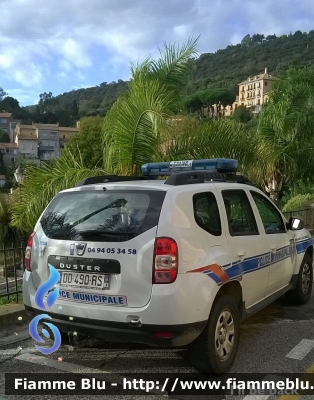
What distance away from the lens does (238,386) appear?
3432mm

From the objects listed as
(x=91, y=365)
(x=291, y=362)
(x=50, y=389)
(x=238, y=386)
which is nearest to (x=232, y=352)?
(x=238, y=386)

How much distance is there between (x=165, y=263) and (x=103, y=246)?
524 mm

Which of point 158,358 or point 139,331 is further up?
point 139,331

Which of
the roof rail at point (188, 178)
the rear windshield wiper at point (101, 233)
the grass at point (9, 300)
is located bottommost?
the grass at point (9, 300)

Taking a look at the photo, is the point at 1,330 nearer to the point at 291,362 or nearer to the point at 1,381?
the point at 1,381

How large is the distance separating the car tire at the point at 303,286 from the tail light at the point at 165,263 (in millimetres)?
2939

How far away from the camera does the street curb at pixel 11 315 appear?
15.4 feet

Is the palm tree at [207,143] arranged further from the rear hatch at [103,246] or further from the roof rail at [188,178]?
the rear hatch at [103,246]

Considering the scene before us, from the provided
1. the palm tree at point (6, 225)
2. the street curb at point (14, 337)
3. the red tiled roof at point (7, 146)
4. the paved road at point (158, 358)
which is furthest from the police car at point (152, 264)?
the red tiled roof at point (7, 146)

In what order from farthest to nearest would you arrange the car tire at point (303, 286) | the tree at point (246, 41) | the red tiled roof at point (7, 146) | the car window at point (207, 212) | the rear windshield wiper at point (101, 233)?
the tree at point (246, 41) < the red tiled roof at point (7, 146) < the car tire at point (303, 286) < the car window at point (207, 212) < the rear windshield wiper at point (101, 233)

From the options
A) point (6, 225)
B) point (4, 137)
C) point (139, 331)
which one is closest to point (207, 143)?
point (139, 331)

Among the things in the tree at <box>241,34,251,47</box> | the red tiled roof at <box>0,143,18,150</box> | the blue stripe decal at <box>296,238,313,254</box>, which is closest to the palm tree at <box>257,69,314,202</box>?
the blue stripe decal at <box>296,238,313,254</box>

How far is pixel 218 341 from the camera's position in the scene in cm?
355

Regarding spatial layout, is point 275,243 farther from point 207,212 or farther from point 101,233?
point 101,233
